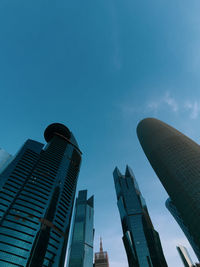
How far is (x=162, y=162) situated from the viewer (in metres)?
129

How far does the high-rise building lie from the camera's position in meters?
97.3

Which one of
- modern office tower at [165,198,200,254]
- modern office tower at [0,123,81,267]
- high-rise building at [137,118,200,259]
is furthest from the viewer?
modern office tower at [165,198,200,254]

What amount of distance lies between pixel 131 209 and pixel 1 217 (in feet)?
420

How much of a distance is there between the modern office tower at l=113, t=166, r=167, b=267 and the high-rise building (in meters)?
35.0

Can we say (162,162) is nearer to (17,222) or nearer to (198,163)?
(198,163)

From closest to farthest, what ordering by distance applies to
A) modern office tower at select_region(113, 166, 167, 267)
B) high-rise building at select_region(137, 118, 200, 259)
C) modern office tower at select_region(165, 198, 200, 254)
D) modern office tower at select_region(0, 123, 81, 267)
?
1. modern office tower at select_region(0, 123, 81, 267)
2. high-rise building at select_region(137, 118, 200, 259)
3. modern office tower at select_region(165, 198, 200, 254)
4. modern office tower at select_region(113, 166, 167, 267)

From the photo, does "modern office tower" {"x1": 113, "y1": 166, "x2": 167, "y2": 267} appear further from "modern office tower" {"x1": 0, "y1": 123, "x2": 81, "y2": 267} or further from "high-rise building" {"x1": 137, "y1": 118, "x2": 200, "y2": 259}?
"modern office tower" {"x1": 0, "y1": 123, "x2": 81, "y2": 267}

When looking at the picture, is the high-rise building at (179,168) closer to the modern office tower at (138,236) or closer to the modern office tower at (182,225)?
the modern office tower at (182,225)

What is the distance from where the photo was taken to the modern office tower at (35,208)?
88.2 metres

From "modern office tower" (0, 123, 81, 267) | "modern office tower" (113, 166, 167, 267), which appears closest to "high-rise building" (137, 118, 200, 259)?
"modern office tower" (113, 166, 167, 267)

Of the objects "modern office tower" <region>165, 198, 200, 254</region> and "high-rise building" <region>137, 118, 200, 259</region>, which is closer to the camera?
"high-rise building" <region>137, 118, 200, 259</region>

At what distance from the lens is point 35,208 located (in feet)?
346

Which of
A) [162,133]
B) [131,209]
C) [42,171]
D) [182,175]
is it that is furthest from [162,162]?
[42,171]

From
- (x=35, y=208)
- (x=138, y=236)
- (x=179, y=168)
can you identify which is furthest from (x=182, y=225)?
(x=35, y=208)
